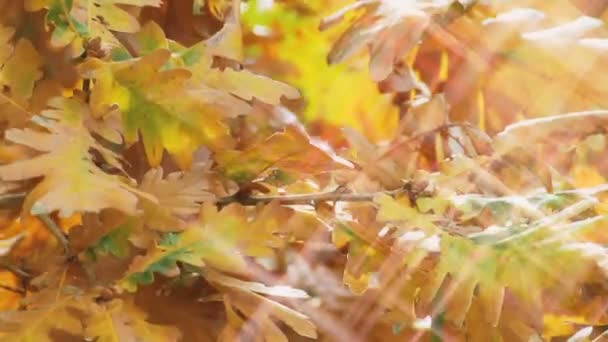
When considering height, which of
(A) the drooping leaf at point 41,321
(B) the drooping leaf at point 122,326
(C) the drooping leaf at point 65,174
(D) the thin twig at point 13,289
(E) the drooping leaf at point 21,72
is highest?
(E) the drooping leaf at point 21,72

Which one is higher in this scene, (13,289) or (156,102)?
(156,102)

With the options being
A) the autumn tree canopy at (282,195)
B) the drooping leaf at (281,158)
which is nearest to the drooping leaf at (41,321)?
the autumn tree canopy at (282,195)

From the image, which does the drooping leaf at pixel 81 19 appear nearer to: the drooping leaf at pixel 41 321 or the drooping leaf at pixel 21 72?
the drooping leaf at pixel 21 72

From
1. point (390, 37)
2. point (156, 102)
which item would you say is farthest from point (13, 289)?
point (390, 37)

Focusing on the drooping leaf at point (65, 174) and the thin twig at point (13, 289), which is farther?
the thin twig at point (13, 289)

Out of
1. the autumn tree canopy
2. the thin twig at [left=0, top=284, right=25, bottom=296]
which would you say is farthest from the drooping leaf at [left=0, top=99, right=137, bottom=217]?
the thin twig at [left=0, top=284, right=25, bottom=296]

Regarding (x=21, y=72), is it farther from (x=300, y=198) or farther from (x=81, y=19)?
(x=300, y=198)

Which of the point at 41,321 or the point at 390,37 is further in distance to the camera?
the point at 390,37

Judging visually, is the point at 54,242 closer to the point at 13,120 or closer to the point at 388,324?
the point at 13,120

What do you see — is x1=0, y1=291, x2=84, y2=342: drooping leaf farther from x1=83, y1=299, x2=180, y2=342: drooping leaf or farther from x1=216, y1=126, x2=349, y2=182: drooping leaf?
x1=216, y1=126, x2=349, y2=182: drooping leaf
